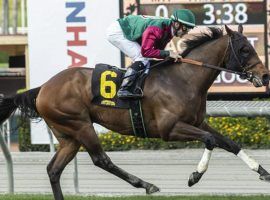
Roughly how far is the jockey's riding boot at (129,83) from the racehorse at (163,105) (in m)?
0.14

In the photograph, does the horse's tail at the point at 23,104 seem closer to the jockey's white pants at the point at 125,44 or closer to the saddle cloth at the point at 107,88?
the saddle cloth at the point at 107,88

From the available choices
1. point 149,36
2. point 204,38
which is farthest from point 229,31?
point 149,36

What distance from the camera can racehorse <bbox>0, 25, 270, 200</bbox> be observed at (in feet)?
26.4

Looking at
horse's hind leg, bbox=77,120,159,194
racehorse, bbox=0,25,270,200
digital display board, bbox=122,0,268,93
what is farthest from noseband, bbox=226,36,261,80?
digital display board, bbox=122,0,268,93

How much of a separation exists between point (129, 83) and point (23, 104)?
127 cm

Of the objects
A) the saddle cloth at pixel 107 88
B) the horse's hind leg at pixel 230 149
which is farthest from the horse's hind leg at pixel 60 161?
the horse's hind leg at pixel 230 149

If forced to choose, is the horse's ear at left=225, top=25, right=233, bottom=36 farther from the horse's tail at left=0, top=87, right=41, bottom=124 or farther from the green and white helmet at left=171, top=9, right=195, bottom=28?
the horse's tail at left=0, top=87, right=41, bottom=124

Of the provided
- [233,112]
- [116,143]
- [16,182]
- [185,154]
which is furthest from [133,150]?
[233,112]

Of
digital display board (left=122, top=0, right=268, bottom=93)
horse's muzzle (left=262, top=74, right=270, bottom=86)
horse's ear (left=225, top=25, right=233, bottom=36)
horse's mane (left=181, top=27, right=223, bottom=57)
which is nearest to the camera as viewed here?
horse's muzzle (left=262, top=74, right=270, bottom=86)

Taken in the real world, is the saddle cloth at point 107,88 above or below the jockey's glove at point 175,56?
below

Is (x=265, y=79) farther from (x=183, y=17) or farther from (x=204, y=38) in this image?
(x=183, y=17)

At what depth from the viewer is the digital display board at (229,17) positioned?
1488cm

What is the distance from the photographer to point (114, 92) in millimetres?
8305

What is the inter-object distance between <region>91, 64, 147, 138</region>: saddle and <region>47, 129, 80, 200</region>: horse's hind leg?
0.48 m
